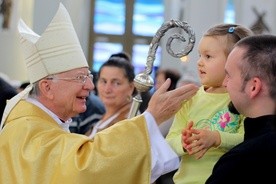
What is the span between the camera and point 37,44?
3049 millimetres

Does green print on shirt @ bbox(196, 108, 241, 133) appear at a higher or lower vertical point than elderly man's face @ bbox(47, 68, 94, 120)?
lower

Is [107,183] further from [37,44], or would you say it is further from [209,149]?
[37,44]

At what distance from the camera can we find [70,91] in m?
2.91

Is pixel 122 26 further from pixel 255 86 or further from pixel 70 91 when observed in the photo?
pixel 255 86

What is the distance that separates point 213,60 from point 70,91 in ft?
2.00

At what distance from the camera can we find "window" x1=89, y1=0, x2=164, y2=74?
786 inches

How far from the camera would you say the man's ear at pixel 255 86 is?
225 cm

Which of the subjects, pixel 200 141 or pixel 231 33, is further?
pixel 231 33

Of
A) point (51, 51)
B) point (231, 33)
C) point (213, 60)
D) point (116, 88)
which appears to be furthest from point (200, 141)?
point (116, 88)

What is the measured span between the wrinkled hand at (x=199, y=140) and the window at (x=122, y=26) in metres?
17.1

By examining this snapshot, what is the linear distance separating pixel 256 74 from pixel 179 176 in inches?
33.1

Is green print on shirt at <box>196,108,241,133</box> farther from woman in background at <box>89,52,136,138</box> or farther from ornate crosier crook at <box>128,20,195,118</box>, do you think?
woman in background at <box>89,52,136,138</box>

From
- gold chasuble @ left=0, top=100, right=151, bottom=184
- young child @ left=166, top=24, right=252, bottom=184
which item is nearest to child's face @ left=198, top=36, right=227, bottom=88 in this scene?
young child @ left=166, top=24, right=252, bottom=184

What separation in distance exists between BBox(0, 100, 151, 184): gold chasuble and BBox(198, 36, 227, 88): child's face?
402mm
